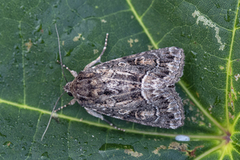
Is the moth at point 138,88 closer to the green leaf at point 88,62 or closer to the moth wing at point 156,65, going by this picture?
the moth wing at point 156,65

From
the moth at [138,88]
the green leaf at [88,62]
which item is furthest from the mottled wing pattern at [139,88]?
the green leaf at [88,62]

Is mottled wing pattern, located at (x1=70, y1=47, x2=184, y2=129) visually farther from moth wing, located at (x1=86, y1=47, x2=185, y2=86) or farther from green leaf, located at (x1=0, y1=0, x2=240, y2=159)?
green leaf, located at (x1=0, y1=0, x2=240, y2=159)

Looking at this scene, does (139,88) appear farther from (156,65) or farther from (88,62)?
(88,62)

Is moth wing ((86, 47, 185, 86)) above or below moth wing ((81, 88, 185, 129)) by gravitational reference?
above

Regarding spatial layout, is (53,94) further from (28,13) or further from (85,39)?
(28,13)

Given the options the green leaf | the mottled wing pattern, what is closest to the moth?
the mottled wing pattern

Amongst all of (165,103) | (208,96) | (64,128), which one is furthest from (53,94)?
(208,96)
